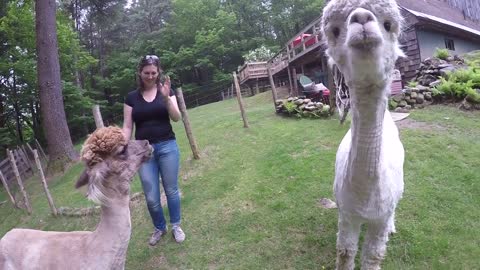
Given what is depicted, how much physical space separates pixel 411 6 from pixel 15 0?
698 inches

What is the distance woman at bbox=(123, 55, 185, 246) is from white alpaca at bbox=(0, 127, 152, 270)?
987 mm

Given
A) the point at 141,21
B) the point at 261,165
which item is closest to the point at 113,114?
the point at 141,21

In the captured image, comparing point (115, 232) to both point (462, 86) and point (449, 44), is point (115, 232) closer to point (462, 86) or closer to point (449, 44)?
point (462, 86)

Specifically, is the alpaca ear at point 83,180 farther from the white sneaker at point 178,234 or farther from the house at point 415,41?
the house at point 415,41

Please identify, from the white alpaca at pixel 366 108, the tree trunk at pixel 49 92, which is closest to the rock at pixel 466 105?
the white alpaca at pixel 366 108

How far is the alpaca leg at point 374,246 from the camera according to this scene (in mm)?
2830

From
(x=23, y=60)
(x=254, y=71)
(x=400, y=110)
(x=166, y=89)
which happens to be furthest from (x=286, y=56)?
(x=166, y=89)

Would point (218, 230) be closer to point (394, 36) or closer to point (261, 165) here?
point (261, 165)

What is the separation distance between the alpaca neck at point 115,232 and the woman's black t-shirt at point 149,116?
128 cm

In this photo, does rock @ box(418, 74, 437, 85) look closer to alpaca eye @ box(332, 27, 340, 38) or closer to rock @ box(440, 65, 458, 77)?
rock @ box(440, 65, 458, 77)

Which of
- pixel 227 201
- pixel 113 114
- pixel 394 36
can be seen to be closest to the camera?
pixel 394 36

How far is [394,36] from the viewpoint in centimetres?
198

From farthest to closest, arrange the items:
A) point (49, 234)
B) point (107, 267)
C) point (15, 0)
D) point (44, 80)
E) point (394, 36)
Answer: point (15, 0), point (44, 80), point (49, 234), point (107, 267), point (394, 36)

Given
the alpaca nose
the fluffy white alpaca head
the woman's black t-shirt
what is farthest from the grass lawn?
the alpaca nose
